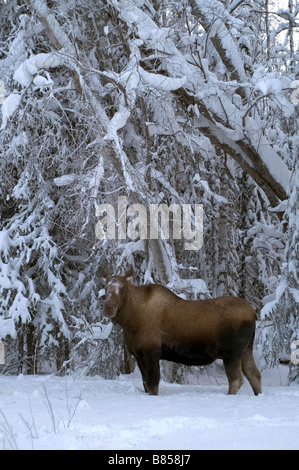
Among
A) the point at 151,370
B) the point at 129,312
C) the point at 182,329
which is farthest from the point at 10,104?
the point at 151,370

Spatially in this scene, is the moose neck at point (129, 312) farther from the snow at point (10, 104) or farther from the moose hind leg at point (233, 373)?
the snow at point (10, 104)

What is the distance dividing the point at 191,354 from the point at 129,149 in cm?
721

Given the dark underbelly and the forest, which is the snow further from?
the dark underbelly

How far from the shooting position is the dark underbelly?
830cm

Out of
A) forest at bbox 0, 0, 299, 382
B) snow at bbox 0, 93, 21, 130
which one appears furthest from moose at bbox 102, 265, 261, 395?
snow at bbox 0, 93, 21, 130

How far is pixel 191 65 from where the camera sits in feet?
41.3

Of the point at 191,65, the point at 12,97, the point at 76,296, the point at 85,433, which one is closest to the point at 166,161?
the point at 191,65

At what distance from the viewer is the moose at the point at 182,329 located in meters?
8.24

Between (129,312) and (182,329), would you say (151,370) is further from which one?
(129,312)

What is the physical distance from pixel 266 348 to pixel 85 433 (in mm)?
6385

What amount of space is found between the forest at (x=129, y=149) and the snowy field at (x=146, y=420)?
3.37m

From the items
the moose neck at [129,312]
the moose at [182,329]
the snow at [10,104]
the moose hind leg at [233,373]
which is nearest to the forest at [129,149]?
the snow at [10,104]

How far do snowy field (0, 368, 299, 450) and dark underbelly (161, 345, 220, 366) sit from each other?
1.48ft
